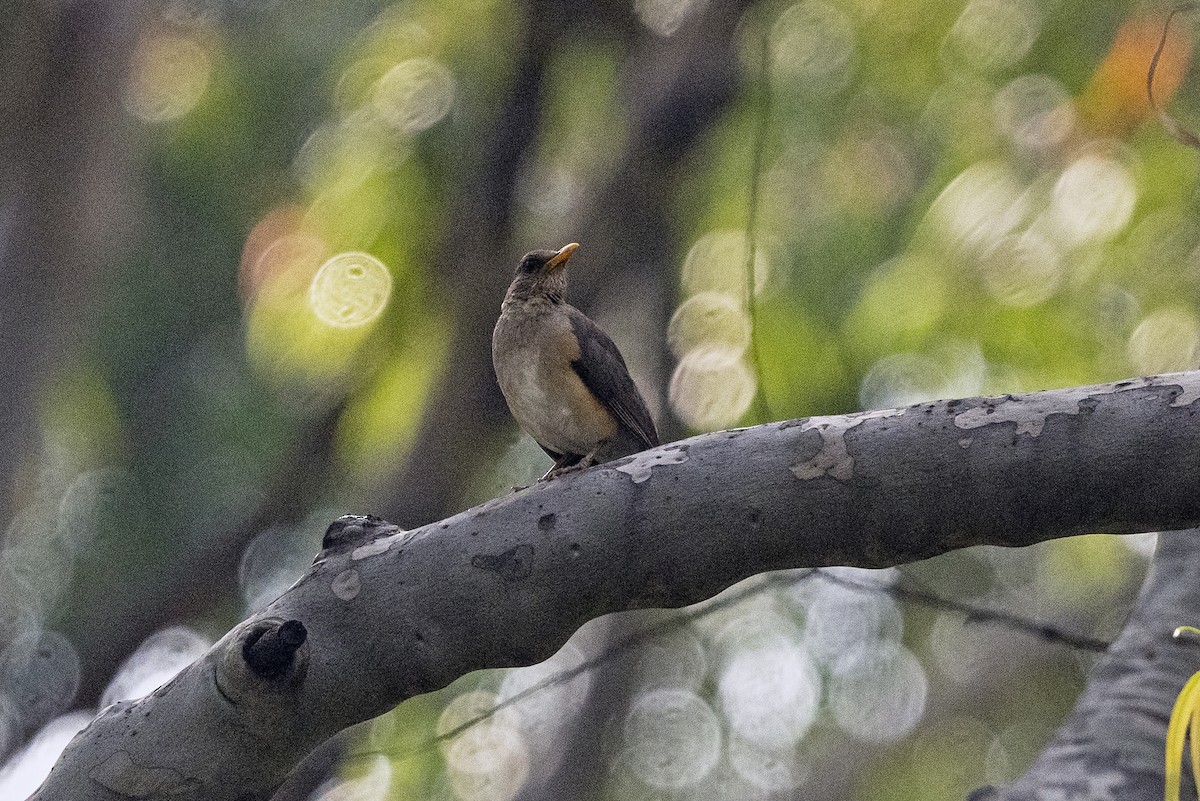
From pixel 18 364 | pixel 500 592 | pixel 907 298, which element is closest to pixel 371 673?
pixel 500 592

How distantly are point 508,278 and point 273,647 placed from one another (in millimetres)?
3748

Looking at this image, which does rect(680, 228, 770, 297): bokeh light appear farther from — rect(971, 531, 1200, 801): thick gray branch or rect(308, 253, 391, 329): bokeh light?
rect(971, 531, 1200, 801): thick gray branch

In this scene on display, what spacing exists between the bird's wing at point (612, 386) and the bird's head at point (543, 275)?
1.28 ft

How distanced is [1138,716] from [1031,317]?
11.7ft

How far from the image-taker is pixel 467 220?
6246mm

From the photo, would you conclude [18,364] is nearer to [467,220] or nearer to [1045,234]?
[467,220]

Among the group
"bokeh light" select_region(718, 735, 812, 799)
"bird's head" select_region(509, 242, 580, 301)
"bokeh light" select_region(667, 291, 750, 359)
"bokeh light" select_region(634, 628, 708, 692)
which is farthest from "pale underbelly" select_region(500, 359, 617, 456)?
"bokeh light" select_region(718, 735, 812, 799)

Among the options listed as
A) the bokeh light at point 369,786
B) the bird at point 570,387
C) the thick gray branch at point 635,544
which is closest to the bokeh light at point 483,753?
the bokeh light at point 369,786

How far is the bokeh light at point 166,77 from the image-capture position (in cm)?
604

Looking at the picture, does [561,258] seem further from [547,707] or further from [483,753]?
[483,753]

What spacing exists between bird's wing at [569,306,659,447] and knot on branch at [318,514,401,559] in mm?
1949

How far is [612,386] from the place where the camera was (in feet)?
A: 15.7

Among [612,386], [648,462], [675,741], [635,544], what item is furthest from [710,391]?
[635,544]

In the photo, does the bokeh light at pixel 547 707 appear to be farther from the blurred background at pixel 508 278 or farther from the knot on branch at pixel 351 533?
the knot on branch at pixel 351 533
